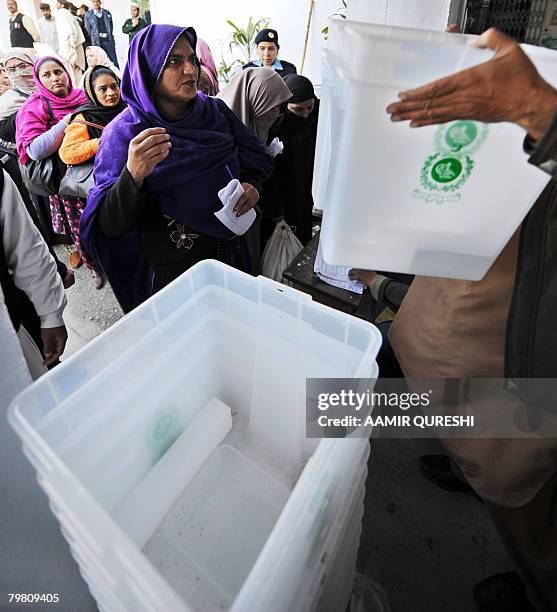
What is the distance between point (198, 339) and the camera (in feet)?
2.33

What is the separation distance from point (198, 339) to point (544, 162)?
0.60 metres

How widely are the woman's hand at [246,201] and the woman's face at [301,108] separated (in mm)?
959

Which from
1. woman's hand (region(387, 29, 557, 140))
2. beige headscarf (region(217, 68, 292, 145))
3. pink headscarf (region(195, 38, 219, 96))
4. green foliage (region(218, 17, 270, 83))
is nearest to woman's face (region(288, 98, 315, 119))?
beige headscarf (region(217, 68, 292, 145))

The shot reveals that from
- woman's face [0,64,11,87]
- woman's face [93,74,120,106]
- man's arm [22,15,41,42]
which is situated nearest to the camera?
woman's face [93,74,120,106]

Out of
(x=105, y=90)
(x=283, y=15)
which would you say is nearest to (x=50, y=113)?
(x=105, y=90)

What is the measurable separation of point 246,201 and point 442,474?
3.90ft

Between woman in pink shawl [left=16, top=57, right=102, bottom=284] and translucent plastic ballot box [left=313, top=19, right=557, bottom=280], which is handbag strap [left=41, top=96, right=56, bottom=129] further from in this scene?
translucent plastic ballot box [left=313, top=19, right=557, bottom=280]

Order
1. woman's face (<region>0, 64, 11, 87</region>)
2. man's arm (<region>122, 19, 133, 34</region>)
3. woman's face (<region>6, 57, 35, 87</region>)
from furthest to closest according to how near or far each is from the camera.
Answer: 1. man's arm (<region>122, 19, 133, 34</region>)
2. woman's face (<region>0, 64, 11, 87</region>)
3. woman's face (<region>6, 57, 35, 87</region>)

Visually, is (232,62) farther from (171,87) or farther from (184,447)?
(184,447)

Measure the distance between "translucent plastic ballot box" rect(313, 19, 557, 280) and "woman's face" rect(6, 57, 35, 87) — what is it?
8.59 ft

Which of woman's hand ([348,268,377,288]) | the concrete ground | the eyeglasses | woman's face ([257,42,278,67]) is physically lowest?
the concrete ground

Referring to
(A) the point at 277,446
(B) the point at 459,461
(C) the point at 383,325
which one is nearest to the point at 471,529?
(B) the point at 459,461

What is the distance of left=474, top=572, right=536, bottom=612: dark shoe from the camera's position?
3.23 feet

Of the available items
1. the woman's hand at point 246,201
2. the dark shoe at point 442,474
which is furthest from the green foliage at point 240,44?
the dark shoe at point 442,474
